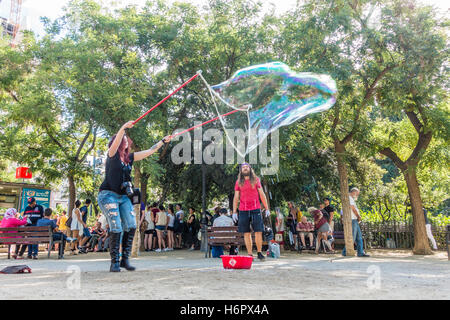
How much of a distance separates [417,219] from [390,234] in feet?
12.4

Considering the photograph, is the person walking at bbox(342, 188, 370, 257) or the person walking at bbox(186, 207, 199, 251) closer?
the person walking at bbox(342, 188, 370, 257)

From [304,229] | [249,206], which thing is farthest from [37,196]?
[249,206]

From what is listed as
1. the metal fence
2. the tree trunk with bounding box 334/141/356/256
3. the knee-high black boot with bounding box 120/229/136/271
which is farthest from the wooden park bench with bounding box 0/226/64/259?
the metal fence

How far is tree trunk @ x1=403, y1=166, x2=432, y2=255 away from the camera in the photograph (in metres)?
14.8

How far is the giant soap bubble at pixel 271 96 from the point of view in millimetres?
8008

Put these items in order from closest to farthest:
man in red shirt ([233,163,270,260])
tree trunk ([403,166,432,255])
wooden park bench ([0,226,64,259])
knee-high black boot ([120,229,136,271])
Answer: knee-high black boot ([120,229,136,271]) < man in red shirt ([233,163,270,260]) < wooden park bench ([0,226,64,259]) < tree trunk ([403,166,432,255])

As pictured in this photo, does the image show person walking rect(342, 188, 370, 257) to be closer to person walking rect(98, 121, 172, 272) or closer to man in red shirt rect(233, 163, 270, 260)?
man in red shirt rect(233, 163, 270, 260)

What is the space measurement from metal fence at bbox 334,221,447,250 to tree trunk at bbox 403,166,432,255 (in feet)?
10.1

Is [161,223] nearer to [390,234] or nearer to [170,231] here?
[170,231]

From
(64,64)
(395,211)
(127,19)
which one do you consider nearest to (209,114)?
(127,19)

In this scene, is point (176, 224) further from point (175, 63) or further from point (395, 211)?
point (395, 211)

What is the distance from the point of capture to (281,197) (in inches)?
725

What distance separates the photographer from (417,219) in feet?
49.1

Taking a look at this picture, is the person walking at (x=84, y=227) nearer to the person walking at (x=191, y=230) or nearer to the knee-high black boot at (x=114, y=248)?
the person walking at (x=191, y=230)
